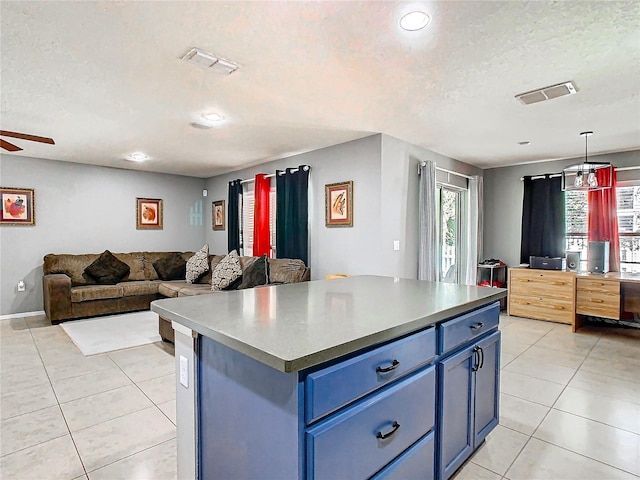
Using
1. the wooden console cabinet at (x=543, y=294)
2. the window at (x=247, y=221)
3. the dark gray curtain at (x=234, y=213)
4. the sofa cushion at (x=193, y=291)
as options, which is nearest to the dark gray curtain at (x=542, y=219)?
the wooden console cabinet at (x=543, y=294)

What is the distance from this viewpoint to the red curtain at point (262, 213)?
5.79m

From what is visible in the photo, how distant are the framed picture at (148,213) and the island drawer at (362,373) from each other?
641cm

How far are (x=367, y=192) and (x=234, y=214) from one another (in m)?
3.00

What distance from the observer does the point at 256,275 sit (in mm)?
4445

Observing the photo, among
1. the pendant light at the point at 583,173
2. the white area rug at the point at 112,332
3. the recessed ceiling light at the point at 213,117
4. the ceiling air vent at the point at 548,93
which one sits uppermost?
the recessed ceiling light at the point at 213,117

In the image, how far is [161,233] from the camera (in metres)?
6.88

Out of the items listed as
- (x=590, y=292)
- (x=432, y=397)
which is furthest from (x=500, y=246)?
(x=432, y=397)

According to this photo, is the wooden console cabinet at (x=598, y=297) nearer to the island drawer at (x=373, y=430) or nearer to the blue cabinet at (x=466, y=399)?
the blue cabinet at (x=466, y=399)

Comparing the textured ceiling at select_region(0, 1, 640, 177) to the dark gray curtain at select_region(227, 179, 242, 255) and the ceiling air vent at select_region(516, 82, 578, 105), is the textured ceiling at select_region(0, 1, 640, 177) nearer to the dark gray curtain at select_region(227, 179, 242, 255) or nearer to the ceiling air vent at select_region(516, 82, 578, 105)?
the ceiling air vent at select_region(516, 82, 578, 105)

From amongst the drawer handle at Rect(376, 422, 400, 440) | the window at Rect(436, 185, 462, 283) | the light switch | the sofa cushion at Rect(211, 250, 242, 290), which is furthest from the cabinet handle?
the window at Rect(436, 185, 462, 283)

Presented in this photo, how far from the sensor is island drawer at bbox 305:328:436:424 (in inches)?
40.1

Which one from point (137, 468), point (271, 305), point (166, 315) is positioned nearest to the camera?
point (166, 315)

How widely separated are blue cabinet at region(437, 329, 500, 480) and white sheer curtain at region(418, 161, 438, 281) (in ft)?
8.22

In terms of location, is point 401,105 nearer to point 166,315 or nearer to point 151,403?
point 166,315
